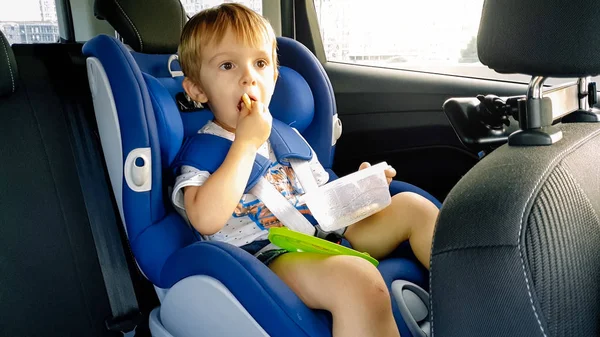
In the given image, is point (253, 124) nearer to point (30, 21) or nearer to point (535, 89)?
point (535, 89)

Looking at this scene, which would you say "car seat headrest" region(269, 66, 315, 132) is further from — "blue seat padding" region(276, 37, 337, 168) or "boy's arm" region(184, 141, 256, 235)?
"boy's arm" region(184, 141, 256, 235)

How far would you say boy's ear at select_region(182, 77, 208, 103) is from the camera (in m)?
1.40

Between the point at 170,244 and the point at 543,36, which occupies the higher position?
the point at 543,36

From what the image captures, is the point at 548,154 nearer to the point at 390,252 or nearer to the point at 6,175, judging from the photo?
the point at 390,252

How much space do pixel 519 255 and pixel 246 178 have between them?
0.71 metres

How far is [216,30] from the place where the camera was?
52.7 inches

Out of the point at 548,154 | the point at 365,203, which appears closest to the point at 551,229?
the point at 548,154

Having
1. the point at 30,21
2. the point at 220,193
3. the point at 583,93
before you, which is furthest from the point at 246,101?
the point at 30,21

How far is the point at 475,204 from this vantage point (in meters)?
0.74

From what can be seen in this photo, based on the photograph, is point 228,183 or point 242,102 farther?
point 242,102

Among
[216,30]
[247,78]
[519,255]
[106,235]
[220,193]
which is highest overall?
[216,30]

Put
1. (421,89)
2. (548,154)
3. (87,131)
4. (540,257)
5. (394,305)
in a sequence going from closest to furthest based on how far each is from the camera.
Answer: (540,257), (548,154), (394,305), (87,131), (421,89)

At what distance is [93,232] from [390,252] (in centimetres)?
83

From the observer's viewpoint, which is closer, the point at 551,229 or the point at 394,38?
the point at 551,229
